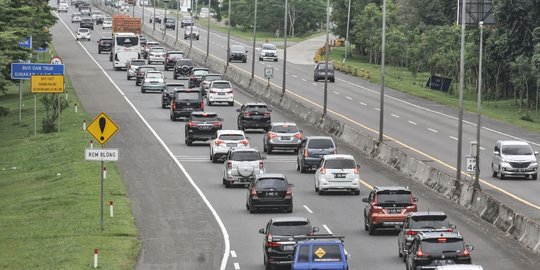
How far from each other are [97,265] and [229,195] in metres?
16.9

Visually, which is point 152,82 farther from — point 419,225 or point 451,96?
point 419,225

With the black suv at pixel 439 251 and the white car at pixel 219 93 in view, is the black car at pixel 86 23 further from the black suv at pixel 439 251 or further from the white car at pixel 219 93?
the black suv at pixel 439 251

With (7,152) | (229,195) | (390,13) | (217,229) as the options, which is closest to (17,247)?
(217,229)

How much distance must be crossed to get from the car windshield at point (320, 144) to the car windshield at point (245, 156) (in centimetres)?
580

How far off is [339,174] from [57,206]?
1110cm

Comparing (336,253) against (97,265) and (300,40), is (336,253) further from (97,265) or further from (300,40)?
(300,40)

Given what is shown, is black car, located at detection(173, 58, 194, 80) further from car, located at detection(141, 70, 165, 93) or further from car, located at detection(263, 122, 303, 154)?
car, located at detection(263, 122, 303, 154)

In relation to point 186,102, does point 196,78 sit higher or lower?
higher

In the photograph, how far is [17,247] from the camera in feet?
132

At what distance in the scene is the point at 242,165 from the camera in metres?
53.2

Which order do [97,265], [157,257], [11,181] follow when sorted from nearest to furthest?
1. [97,265]
2. [157,257]
3. [11,181]

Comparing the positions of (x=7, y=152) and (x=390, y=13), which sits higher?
(x=390, y=13)

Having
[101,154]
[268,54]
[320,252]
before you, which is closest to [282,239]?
[320,252]

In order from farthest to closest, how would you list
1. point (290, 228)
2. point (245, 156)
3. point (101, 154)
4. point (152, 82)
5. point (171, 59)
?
point (171, 59)
point (152, 82)
point (245, 156)
point (101, 154)
point (290, 228)
